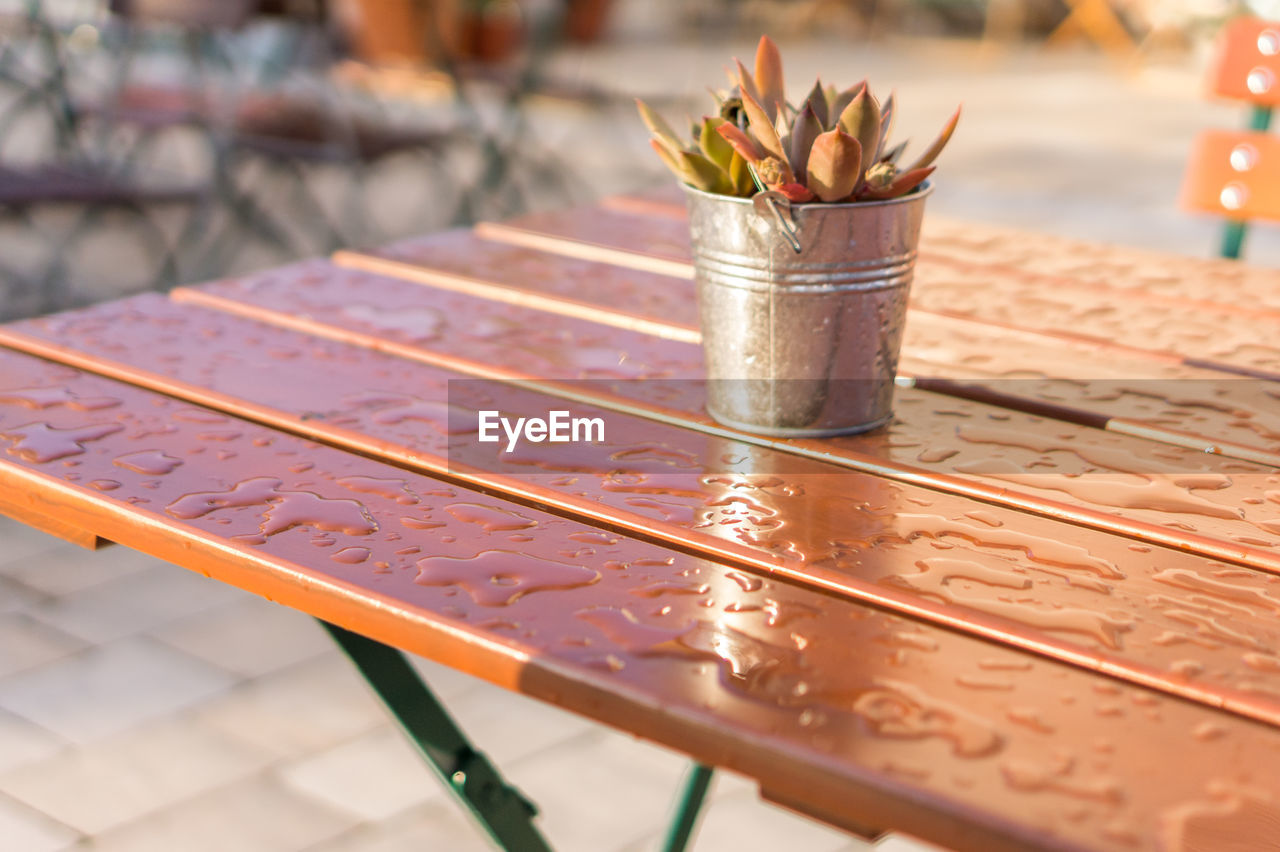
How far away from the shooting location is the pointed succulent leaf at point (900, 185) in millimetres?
860

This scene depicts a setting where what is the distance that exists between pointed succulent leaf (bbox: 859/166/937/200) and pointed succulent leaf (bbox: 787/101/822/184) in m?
0.05

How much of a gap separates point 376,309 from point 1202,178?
1.29 m

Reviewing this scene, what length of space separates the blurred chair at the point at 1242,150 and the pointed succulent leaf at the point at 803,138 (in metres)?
1.25

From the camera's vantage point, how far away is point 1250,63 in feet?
6.21

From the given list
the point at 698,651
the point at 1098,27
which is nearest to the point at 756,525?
the point at 698,651

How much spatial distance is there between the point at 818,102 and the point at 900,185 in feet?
0.26

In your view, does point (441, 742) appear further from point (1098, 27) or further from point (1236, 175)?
point (1098, 27)

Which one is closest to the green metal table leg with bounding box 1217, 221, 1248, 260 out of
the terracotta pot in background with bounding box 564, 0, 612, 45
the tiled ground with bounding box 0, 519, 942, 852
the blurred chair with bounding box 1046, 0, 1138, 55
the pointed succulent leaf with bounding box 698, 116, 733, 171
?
the tiled ground with bounding box 0, 519, 942, 852

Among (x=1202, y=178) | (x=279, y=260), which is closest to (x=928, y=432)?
(x=1202, y=178)

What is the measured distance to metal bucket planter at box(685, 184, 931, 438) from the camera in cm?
87

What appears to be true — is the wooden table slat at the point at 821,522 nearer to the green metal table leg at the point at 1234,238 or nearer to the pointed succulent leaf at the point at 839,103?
the pointed succulent leaf at the point at 839,103

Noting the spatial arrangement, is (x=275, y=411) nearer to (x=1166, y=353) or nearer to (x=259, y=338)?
(x=259, y=338)

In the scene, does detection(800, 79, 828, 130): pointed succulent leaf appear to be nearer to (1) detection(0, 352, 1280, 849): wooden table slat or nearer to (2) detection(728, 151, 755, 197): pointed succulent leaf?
(2) detection(728, 151, 755, 197): pointed succulent leaf

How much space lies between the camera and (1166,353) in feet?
3.76
